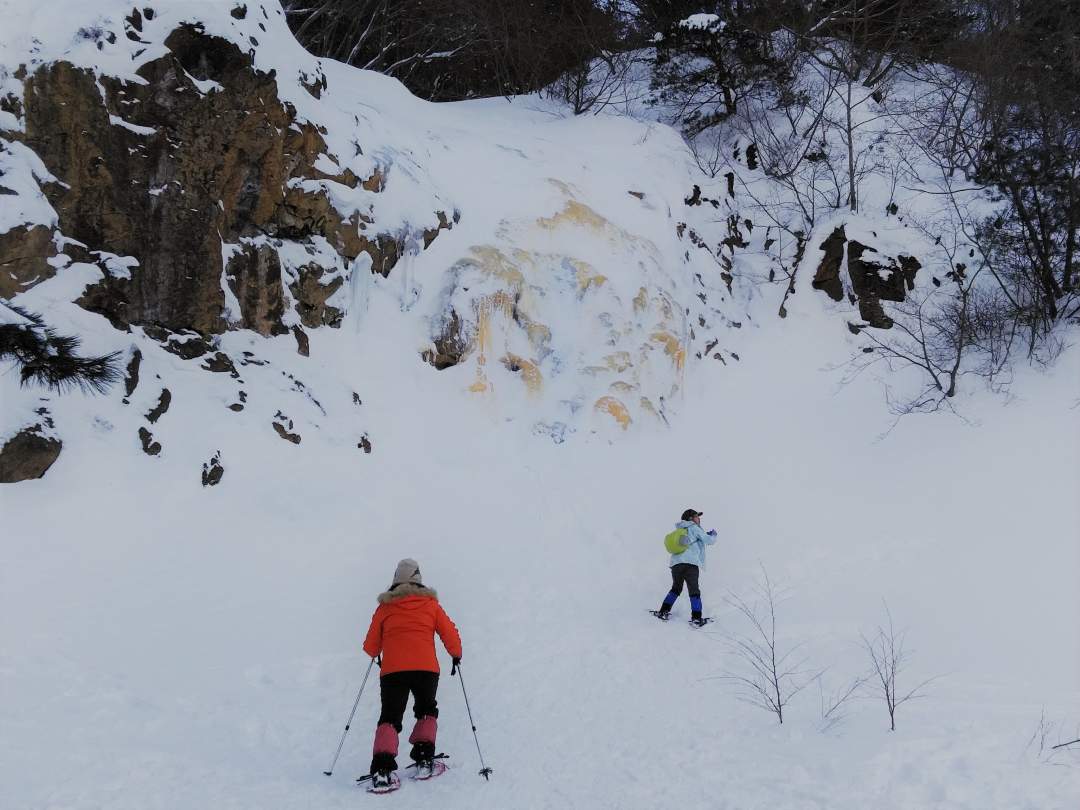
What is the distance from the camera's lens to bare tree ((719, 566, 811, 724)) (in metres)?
6.13

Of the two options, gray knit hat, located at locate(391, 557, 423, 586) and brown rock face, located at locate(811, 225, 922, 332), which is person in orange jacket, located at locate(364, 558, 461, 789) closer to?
gray knit hat, located at locate(391, 557, 423, 586)

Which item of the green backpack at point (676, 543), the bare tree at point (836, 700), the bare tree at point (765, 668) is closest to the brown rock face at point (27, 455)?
the green backpack at point (676, 543)

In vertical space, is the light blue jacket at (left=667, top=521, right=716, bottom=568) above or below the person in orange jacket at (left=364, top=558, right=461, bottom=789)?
above

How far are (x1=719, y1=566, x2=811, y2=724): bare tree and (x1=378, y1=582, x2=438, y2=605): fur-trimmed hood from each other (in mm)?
2475

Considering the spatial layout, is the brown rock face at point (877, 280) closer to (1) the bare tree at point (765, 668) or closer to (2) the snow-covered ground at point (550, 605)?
(2) the snow-covered ground at point (550, 605)

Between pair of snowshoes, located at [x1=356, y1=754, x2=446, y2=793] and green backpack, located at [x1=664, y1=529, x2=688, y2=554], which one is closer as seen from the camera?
pair of snowshoes, located at [x1=356, y1=754, x2=446, y2=793]

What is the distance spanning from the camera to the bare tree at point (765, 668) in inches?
241

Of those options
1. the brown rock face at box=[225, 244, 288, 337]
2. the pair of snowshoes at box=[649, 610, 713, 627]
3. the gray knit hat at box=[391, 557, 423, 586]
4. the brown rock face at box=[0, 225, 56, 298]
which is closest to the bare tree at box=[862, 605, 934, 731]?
the pair of snowshoes at box=[649, 610, 713, 627]

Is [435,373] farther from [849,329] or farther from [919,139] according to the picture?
[919,139]

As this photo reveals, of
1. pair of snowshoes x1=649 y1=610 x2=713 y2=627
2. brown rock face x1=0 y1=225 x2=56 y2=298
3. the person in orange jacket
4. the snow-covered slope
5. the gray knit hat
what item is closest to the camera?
the person in orange jacket

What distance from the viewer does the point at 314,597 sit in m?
7.59

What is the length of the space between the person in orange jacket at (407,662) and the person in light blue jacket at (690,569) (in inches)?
151

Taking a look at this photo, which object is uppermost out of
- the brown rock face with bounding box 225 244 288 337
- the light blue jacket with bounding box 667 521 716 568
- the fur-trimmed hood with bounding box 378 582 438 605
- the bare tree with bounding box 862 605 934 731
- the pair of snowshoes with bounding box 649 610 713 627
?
the brown rock face with bounding box 225 244 288 337

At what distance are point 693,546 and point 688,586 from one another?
1.50 ft
